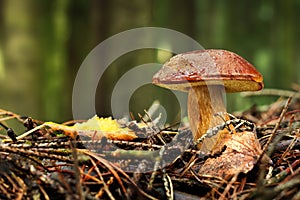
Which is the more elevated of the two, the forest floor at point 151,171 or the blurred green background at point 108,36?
the blurred green background at point 108,36

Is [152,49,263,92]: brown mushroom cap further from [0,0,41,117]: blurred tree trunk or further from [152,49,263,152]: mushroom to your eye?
[0,0,41,117]: blurred tree trunk

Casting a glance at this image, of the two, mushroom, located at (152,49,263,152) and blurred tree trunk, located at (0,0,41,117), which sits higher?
blurred tree trunk, located at (0,0,41,117)

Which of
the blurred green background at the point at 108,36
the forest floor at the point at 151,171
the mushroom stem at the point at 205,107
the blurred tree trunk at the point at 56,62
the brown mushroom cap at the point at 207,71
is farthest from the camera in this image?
the blurred tree trunk at the point at 56,62

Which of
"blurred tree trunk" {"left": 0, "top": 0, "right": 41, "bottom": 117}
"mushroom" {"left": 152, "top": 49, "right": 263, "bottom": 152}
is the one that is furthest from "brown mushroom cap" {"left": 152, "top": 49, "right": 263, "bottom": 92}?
"blurred tree trunk" {"left": 0, "top": 0, "right": 41, "bottom": 117}

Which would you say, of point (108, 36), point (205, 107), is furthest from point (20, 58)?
point (205, 107)

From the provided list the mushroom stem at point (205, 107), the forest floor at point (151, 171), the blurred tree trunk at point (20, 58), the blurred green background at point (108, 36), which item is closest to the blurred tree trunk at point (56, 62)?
the blurred green background at point (108, 36)

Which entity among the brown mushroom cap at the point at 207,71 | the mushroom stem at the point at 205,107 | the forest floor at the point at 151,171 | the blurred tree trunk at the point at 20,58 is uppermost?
the blurred tree trunk at the point at 20,58

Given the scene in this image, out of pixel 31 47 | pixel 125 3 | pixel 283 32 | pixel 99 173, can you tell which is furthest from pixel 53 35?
pixel 99 173

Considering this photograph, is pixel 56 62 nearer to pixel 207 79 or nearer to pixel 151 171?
pixel 207 79

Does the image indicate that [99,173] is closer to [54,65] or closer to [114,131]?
[114,131]

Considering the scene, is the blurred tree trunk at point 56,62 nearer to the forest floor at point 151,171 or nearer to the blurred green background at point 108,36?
the blurred green background at point 108,36
